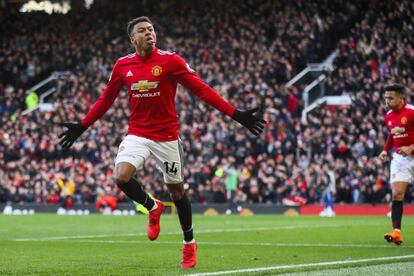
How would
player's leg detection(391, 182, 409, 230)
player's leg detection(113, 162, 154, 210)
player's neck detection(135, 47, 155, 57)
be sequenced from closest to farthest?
player's leg detection(113, 162, 154, 210) < player's neck detection(135, 47, 155, 57) < player's leg detection(391, 182, 409, 230)

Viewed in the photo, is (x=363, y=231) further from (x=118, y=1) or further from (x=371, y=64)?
(x=118, y=1)

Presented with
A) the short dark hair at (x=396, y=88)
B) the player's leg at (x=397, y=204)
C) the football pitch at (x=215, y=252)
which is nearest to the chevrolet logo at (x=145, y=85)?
the football pitch at (x=215, y=252)

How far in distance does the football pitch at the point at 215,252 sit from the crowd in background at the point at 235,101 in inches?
469

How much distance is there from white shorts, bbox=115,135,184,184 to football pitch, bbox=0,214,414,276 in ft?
3.25

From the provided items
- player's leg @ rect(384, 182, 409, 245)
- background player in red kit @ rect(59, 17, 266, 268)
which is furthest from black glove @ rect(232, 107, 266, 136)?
player's leg @ rect(384, 182, 409, 245)

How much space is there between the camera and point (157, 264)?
10.6 m

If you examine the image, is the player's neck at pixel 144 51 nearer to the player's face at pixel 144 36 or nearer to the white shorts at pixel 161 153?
the player's face at pixel 144 36

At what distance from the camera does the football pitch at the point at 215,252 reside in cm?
982

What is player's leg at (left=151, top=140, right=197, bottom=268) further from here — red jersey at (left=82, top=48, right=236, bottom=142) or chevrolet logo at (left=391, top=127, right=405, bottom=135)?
chevrolet logo at (left=391, top=127, right=405, bottom=135)

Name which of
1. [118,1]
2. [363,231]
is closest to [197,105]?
[118,1]

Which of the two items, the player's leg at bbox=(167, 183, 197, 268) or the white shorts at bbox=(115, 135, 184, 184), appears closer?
the white shorts at bbox=(115, 135, 184, 184)

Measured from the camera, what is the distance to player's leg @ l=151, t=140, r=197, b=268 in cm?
994

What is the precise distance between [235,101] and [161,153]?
79.9ft

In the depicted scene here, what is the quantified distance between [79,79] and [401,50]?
1384cm
